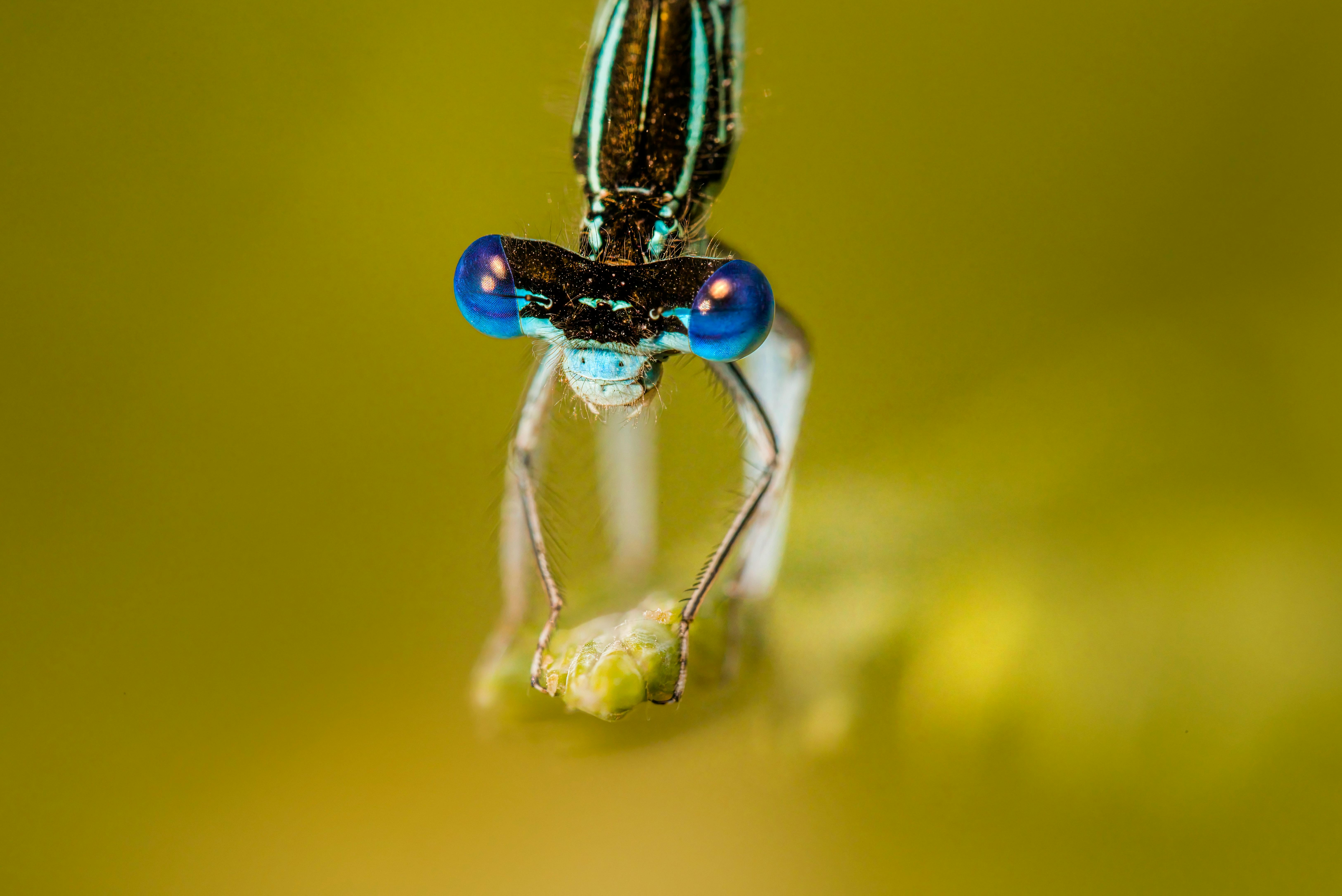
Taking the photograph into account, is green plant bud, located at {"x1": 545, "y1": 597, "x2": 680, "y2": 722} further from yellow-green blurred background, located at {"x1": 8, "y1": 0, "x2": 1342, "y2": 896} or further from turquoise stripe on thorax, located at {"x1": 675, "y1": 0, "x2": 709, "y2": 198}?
turquoise stripe on thorax, located at {"x1": 675, "y1": 0, "x2": 709, "y2": 198}

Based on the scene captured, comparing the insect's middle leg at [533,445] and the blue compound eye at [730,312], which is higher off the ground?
the blue compound eye at [730,312]

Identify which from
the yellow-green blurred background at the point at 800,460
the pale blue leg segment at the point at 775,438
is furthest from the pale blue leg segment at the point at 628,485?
the pale blue leg segment at the point at 775,438

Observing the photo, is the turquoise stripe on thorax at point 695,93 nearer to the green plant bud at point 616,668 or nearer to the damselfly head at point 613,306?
the damselfly head at point 613,306

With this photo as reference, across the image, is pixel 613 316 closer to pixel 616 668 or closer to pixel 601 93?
pixel 601 93

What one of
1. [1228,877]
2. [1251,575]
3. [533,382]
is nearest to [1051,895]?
[1228,877]

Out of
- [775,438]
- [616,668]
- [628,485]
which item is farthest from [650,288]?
[628,485]

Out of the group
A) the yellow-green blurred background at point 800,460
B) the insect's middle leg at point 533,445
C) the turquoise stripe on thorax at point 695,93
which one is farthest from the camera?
the turquoise stripe on thorax at point 695,93

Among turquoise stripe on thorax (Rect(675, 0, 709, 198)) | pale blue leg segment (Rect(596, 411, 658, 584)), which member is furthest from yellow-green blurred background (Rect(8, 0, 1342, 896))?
turquoise stripe on thorax (Rect(675, 0, 709, 198))
